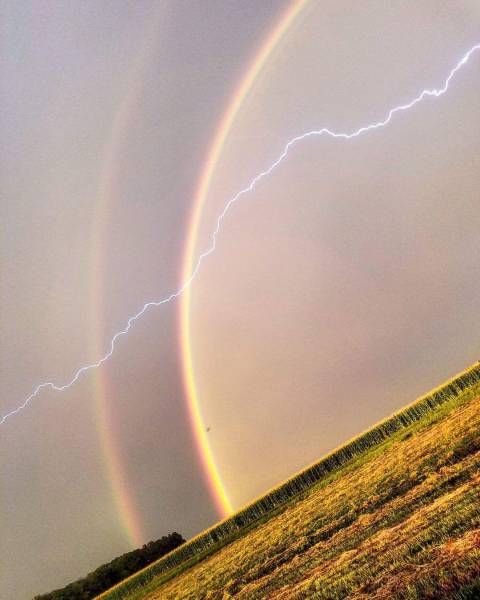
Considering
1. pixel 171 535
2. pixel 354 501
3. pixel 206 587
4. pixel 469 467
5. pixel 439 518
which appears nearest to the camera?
pixel 439 518

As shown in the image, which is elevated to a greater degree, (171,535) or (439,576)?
(171,535)

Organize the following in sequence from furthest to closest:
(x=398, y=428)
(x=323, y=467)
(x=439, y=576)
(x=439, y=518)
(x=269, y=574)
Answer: (x=323, y=467)
(x=398, y=428)
(x=269, y=574)
(x=439, y=518)
(x=439, y=576)

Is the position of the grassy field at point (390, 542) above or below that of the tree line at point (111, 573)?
below

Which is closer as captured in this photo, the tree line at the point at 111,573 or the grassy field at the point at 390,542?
the grassy field at the point at 390,542

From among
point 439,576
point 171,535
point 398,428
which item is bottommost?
point 439,576

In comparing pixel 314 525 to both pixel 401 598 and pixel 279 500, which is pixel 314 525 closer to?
pixel 401 598

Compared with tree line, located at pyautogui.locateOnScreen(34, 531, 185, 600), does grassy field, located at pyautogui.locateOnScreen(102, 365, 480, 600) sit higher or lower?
lower

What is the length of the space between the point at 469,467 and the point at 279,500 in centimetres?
2324

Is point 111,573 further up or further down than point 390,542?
further up

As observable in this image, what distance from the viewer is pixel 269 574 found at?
10148mm

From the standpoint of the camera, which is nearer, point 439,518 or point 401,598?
point 401,598

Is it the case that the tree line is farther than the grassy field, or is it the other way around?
the tree line

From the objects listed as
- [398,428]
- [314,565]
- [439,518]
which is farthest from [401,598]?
[398,428]

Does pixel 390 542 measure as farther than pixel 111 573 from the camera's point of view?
No
